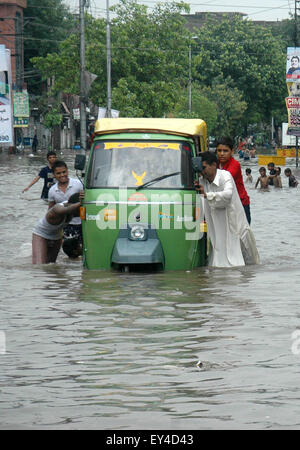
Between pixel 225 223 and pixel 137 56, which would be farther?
pixel 137 56

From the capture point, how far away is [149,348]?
9055mm

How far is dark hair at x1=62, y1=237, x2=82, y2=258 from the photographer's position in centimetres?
1586

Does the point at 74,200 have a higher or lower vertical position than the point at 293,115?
lower

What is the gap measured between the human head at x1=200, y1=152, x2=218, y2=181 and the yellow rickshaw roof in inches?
38.6

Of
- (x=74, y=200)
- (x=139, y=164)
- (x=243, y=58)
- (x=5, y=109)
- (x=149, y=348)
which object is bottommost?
(x=149, y=348)

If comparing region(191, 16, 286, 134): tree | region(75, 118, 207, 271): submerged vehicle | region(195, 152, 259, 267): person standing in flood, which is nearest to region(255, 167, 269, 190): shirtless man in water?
region(75, 118, 207, 271): submerged vehicle

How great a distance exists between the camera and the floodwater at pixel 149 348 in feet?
22.2

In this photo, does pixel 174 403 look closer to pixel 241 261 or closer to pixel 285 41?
pixel 241 261

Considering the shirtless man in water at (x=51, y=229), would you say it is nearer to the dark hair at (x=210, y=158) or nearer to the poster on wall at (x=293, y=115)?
the dark hair at (x=210, y=158)

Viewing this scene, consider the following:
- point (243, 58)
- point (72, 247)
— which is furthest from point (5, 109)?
point (243, 58)

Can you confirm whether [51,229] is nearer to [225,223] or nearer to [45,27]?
[225,223]

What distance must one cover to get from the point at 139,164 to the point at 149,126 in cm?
61

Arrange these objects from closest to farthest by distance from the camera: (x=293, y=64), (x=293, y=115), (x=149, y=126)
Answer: (x=149, y=126)
(x=293, y=64)
(x=293, y=115)

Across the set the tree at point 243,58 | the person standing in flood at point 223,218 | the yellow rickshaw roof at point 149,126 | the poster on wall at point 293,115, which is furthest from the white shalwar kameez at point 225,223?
the tree at point 243,58
